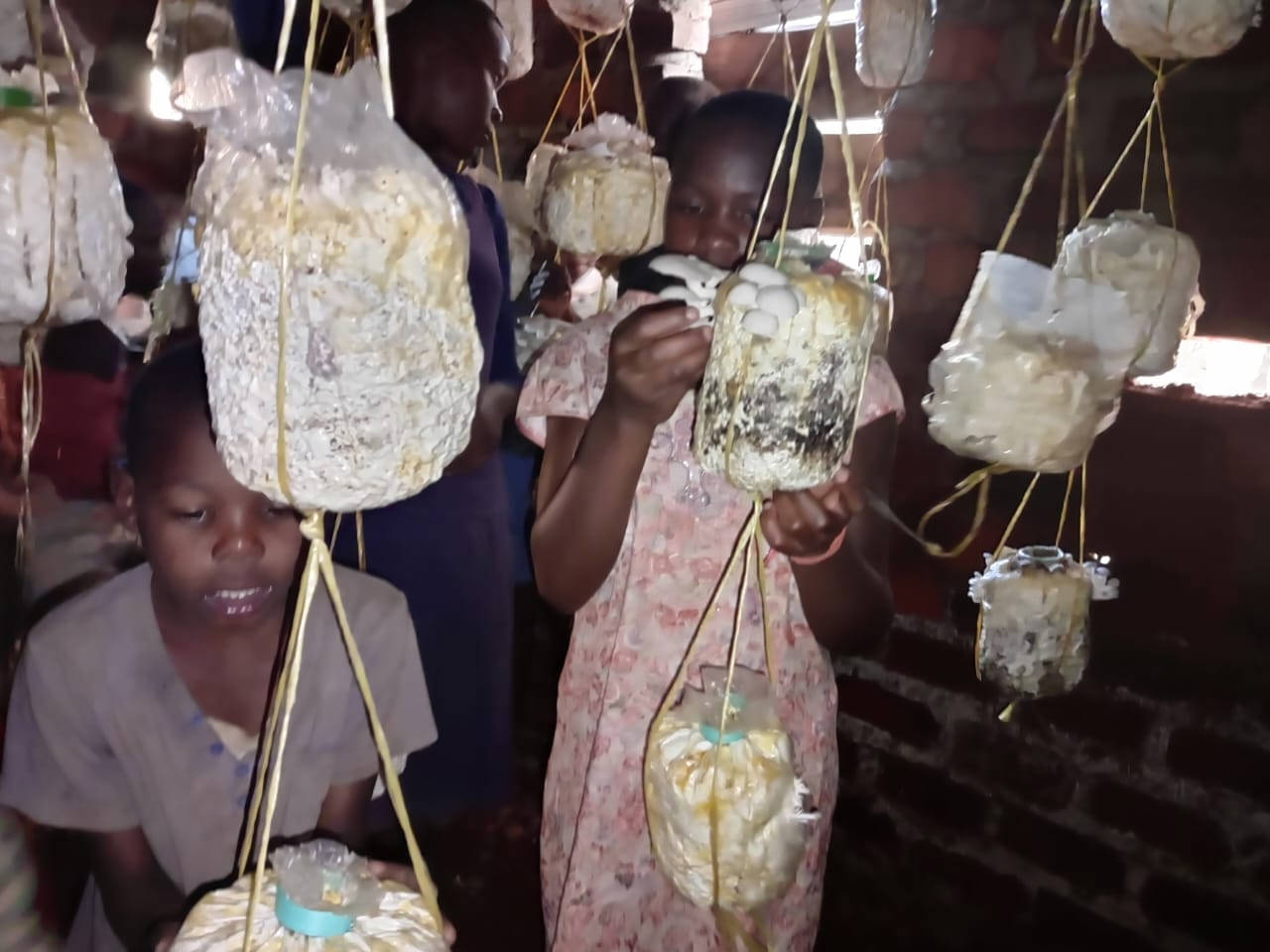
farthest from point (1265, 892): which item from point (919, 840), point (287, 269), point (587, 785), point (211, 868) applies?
point (287, 269)

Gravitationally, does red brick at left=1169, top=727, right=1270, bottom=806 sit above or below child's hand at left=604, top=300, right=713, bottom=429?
below

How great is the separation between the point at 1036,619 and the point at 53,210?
2.21ft

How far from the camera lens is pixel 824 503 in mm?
499

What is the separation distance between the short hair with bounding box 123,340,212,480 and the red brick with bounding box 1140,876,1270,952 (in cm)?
102

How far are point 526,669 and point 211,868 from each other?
89cm

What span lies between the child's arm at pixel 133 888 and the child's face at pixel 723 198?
570 millimetres

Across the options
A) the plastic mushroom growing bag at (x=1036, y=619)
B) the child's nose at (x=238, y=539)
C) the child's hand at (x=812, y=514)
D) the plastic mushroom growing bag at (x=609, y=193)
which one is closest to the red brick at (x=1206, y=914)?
the plastic mushroom growing bag at (x=1036, y=619)

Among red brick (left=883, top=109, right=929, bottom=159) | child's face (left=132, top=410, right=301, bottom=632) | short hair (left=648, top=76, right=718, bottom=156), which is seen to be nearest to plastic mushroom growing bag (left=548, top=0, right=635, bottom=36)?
short hair (left=648, top=76, right=718, bottom=156)

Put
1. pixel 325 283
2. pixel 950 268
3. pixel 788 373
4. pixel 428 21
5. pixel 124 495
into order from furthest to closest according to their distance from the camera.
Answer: pixel 950 268 < pixel 428 21 < pixel 124 495 < pixel 788 373 < pixel 325 283

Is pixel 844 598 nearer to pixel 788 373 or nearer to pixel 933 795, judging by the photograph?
pixel 788 373

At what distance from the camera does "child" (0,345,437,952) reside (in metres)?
0.59

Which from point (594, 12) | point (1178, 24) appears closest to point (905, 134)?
point (594, 12)

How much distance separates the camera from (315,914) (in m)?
0.39

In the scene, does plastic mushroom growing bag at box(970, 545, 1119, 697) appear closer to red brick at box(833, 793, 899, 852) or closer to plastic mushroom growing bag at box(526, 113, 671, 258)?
plastic mushroom growing bag at box(526, 113, 671, 258)
